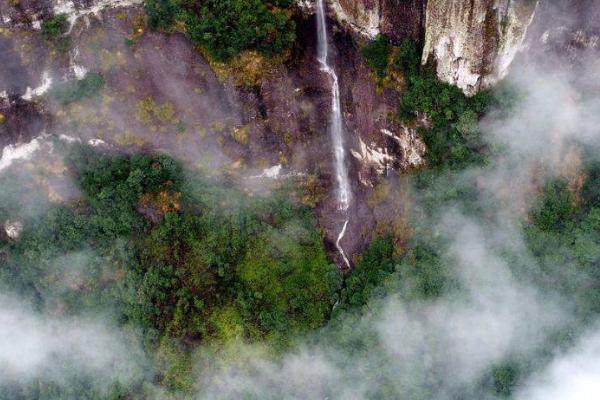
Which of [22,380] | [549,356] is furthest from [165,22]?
[549,356]

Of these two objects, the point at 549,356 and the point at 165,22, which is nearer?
the point at 549,356

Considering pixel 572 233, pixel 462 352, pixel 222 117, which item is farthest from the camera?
pixel 222 117

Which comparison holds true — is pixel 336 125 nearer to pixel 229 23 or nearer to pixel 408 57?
pixel 408 57

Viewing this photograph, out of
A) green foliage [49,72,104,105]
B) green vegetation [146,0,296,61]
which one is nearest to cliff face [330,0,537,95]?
green vegetation [146,0,296,61]

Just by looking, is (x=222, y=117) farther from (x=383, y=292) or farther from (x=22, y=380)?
(x=22, y=380)

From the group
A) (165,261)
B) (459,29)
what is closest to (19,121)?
(165,261)

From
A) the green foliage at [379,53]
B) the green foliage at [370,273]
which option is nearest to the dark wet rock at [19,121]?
the green foliage at [379,53]

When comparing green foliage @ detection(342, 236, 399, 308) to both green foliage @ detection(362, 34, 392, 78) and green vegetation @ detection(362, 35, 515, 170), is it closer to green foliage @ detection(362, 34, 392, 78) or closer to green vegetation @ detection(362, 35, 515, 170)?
green vegetation @ detection(362, 35, 515, 170)
